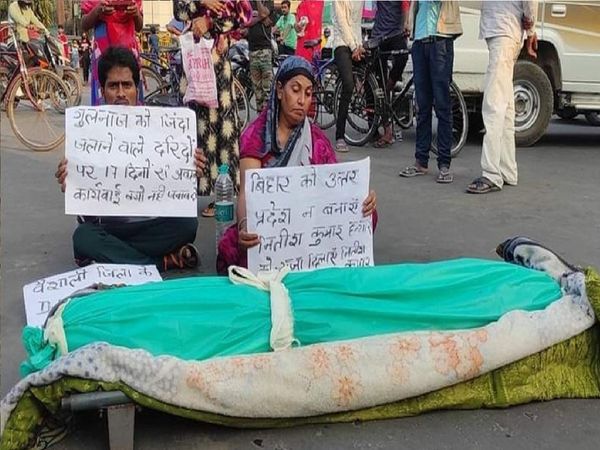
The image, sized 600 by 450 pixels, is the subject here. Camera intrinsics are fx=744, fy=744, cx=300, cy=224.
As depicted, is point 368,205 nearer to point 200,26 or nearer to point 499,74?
point 200,26

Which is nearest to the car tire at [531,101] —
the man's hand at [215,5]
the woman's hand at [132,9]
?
the man's hand at [215,5]

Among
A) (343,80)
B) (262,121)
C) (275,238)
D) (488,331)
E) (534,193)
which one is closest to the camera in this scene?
(488,331)

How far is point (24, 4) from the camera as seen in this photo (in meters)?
11.1

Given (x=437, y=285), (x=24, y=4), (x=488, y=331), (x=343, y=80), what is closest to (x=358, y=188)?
(x=437, y=285)

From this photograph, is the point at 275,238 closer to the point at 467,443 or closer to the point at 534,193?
the point at 467,443

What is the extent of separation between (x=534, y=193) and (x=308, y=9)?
6.24 meters

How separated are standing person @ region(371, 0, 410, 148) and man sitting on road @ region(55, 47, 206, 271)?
4.23 meters

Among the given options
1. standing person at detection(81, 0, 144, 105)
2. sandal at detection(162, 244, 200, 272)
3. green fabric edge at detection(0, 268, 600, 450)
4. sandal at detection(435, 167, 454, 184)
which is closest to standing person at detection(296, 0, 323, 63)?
sandal at detection(435, 167, 454, 184)

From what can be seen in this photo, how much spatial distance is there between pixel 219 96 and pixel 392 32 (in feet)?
10.4

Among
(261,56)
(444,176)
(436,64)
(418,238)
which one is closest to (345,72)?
(436,64)

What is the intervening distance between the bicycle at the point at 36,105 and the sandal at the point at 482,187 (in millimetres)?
4535

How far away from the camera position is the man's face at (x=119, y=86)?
3.79m

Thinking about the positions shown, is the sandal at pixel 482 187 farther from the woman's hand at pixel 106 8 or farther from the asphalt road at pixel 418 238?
the woman's hand at pixel 106 8

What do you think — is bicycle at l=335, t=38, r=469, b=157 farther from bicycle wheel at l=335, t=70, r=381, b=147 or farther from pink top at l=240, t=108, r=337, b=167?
pink top at l=240, t=108, r=337, b=167
